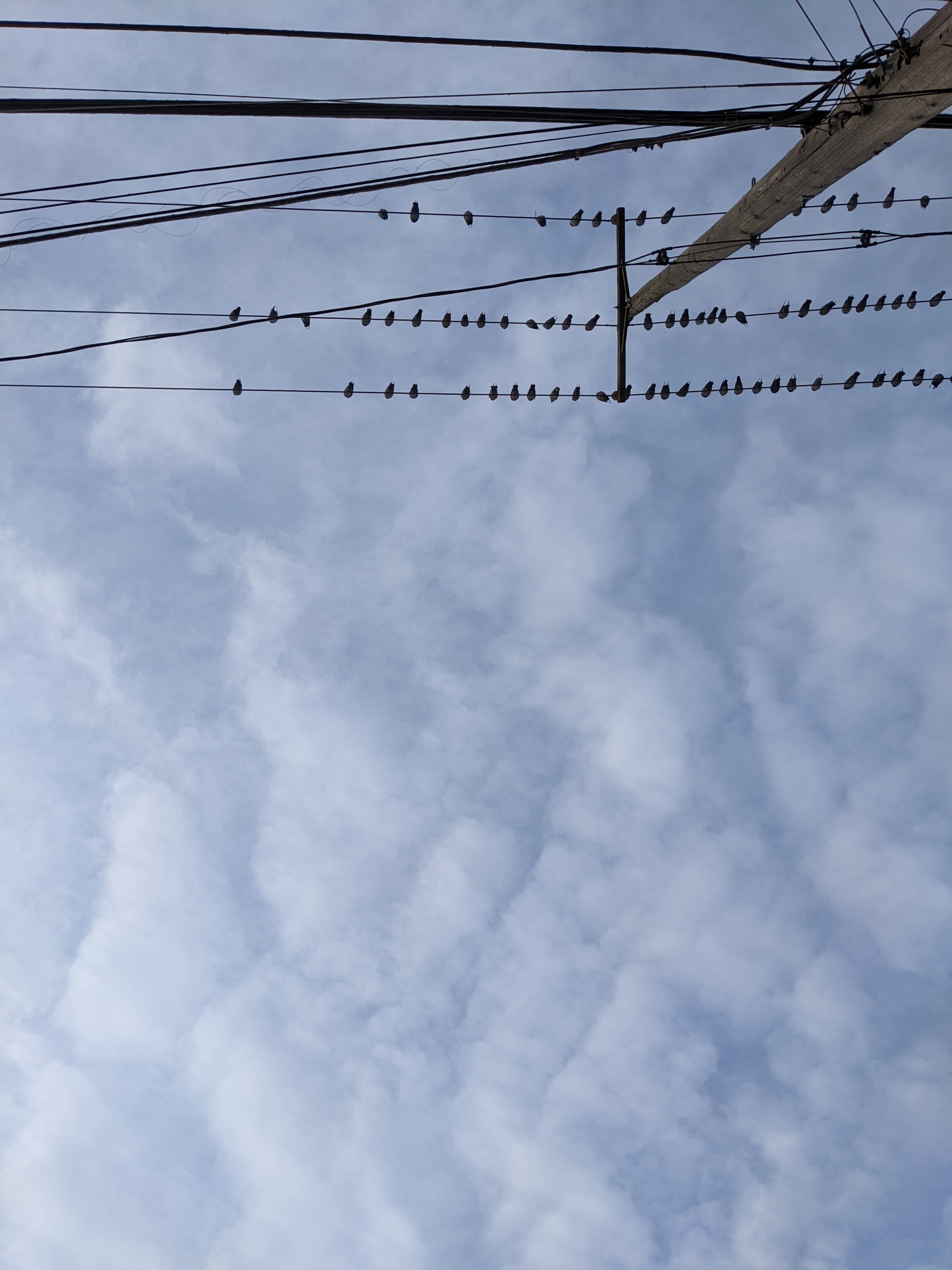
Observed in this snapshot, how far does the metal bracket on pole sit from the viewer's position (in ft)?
45.0

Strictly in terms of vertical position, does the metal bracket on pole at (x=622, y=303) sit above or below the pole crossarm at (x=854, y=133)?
above

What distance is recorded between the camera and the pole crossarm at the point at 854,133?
8.58 m

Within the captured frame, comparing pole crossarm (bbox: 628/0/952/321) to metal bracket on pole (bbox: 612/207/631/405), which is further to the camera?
metal bracket on pole (bbox: 612/207/631/405)

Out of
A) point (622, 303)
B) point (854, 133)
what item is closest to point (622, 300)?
point (622, 303)

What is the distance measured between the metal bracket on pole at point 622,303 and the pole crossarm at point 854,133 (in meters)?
1.78

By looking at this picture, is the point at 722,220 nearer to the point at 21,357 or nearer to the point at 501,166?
the point at 501,166

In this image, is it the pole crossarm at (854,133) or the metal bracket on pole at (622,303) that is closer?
the pole crossarm at (854,133)

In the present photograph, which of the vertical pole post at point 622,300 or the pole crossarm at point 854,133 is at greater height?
the vertical pole post at point 622,300

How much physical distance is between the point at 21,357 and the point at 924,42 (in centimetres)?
1094

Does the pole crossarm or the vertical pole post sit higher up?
the vertical pole post

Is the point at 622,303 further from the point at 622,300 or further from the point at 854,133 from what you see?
the point at 854,133

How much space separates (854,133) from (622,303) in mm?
5185

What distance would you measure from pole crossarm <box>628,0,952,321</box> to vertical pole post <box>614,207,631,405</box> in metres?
1.77

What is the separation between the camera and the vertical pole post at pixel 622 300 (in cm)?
1373
